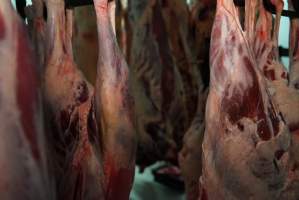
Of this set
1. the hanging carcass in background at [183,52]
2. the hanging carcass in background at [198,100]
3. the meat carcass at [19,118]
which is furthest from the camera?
the hanging carcass in background at [183,52]

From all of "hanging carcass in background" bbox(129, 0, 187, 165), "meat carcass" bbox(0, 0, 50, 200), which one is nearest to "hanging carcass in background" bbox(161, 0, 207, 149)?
"hanging carcass in background" bbox(129, 0, 187, 165)

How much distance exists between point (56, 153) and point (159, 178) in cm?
110

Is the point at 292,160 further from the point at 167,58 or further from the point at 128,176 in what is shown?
the point at 167,58

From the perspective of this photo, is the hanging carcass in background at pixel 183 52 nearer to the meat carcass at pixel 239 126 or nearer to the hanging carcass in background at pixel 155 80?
the hanging carcass in background at pixel 155 80

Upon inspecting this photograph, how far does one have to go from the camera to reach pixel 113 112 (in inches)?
37.7

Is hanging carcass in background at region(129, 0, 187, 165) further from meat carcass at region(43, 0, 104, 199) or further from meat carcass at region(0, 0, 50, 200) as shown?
meat carcass at region(0, 0, 50, 200)

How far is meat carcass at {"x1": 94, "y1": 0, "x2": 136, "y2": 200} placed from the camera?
942 millimetres

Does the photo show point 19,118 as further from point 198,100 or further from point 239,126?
point 198,100

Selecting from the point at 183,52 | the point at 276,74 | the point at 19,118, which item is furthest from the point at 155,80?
the point at 19,118

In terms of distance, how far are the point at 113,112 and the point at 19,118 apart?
0.31 meters

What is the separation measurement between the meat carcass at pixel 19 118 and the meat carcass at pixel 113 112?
26 centimetres

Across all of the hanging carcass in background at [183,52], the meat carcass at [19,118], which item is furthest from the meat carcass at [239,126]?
the hanging carcass in background at [183,52]

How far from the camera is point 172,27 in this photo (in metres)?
1.55

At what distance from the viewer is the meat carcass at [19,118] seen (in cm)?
65
